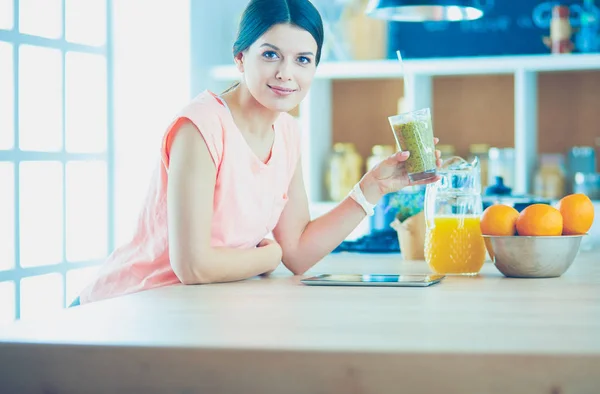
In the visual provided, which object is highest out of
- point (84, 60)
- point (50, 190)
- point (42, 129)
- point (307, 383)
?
point (84, 60)

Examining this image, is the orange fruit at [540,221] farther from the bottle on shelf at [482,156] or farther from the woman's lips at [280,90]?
the bottle on shelf at [482,156]

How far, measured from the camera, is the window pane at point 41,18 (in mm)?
3254

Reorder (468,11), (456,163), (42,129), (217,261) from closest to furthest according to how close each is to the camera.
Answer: (217,261)
(456,163)
(468,11)
(42,129)

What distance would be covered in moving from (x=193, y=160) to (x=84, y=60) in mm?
2133

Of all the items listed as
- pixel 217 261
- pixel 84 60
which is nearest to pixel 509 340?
pixel 217 261

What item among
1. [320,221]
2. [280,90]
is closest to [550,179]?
[320,221]

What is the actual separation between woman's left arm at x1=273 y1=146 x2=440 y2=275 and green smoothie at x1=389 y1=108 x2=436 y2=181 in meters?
0.07

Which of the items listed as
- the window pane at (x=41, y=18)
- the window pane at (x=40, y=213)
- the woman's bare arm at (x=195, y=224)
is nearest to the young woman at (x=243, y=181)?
the woman's bare arm at (x=195, y=224)

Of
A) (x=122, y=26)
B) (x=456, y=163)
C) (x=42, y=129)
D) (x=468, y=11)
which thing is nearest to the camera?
(x=456, y=163)

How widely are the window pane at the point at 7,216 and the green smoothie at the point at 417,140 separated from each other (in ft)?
6.06

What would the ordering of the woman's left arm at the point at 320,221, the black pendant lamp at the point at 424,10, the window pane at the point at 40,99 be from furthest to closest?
the window pane at the point at 40,99 < the black pendant lamp at the point at 424,10 < the woman's left arm at the point at 320,221

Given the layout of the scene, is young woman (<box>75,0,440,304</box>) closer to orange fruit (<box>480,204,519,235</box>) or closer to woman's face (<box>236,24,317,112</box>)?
woman's face (<box>236,24,317,112</box>)

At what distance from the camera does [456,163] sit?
183 centimetres

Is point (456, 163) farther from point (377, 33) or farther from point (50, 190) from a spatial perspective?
point (377, 33)
